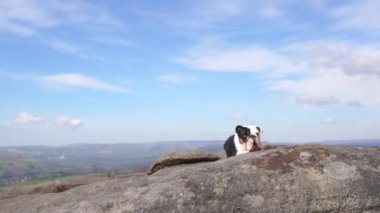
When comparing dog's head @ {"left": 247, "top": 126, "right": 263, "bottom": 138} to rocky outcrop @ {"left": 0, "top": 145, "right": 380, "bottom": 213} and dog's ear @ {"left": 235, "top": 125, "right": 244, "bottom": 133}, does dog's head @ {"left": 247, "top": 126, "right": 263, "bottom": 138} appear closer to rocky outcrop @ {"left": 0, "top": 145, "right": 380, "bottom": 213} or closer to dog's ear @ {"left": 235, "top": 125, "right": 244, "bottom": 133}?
dog's ear @ {"left": 235, "top": 125, "right": 244, "bottom": 133}

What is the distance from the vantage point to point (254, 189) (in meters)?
11.2

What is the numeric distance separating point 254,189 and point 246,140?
9.60m

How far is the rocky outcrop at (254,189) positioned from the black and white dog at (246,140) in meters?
8.19

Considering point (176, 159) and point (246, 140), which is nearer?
point (176, 159)

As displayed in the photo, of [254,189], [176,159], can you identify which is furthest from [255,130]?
[254,189]

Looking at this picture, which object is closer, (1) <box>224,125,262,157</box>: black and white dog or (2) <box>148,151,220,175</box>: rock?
(2) <box>148,151,220,175</box>: rock

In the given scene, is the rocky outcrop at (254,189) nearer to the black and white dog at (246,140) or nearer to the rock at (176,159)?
the rock at (176,159)

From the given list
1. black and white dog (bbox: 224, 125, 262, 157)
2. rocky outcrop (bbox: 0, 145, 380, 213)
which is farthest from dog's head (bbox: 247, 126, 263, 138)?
rocky outcrop (bbox: 0, 145, 380, 213)

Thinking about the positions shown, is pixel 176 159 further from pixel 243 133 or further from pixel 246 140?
pixel 243 133

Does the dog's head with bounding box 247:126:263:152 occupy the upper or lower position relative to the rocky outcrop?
Answer: upper

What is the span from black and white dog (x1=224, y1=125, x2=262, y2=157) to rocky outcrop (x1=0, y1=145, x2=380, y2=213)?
8190mm

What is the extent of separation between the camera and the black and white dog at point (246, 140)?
20562 millimetres

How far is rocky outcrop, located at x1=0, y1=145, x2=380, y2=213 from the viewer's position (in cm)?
1097

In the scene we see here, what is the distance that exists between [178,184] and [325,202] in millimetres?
3661
